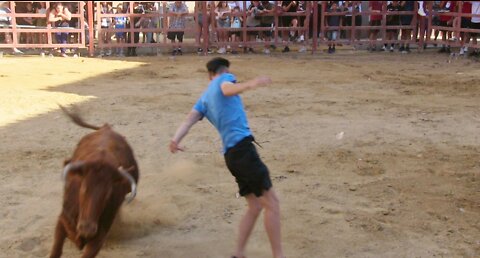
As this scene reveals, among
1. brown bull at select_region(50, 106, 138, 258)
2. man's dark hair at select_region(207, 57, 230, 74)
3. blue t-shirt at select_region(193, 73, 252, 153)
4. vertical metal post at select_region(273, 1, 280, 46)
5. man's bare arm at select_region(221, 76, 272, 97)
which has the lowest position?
brown bull at select_region(50, 106, 138, 258)

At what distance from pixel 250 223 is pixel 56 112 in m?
5.72

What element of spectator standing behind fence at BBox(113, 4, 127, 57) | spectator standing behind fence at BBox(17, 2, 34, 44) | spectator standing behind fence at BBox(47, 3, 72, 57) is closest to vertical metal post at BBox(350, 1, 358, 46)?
spectator standing behind fence at BBox(113, 4, 127, 57)

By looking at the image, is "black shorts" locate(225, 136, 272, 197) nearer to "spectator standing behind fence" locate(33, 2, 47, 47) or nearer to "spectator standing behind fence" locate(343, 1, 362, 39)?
"spectator standing behind fence" locate(343, 1, 362, 39)

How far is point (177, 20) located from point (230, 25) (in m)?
1.49

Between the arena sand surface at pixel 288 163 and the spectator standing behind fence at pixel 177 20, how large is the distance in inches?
170

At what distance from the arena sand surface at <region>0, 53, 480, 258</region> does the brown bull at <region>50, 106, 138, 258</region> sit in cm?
60

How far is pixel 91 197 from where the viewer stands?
12.3ft

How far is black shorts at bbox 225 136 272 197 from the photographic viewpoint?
4.20 m

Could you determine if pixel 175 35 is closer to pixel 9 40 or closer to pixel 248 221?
pixel 9 40

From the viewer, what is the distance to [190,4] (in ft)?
59.7

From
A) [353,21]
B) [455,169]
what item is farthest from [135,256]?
[353,21]

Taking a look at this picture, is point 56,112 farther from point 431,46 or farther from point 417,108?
point 431,46

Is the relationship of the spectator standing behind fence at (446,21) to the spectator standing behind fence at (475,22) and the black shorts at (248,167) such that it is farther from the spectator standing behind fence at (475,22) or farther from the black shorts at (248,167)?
the black shorts at (248,167)

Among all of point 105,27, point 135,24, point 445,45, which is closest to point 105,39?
point 105,27
